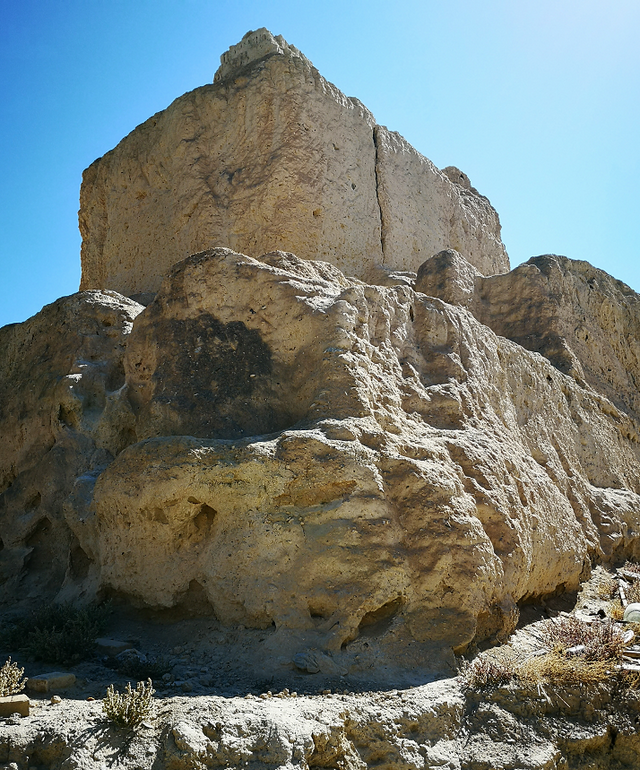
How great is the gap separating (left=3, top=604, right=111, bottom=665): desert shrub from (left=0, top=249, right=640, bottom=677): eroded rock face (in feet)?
0.97

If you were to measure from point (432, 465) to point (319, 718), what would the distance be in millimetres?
2382

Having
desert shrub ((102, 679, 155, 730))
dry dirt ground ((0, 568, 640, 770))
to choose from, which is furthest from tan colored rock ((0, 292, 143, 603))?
desert shrub ((102, 679, 155, 730))

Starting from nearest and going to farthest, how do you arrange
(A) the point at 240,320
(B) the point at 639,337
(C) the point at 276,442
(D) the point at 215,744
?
(D) the point at 215,744, (C) the point at 276,442, (A) the point at 240,320, (B) the point at 639,337

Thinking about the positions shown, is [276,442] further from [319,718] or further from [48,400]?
[48,400]

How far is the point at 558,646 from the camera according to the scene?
5461 mm

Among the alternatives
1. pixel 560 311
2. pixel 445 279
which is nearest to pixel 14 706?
pixel 445 279

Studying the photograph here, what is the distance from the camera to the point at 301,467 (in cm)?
520

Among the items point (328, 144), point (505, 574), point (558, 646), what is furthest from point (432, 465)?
point (328, 144)

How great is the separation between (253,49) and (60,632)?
923 centimetres

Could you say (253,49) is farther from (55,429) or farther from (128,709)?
(128,709)

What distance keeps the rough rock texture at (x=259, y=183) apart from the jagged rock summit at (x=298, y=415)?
0.13 ft

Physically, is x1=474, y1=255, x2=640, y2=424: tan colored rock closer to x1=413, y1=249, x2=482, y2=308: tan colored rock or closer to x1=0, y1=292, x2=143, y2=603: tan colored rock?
x1=413, y1=249, x2=482, y2=308: tan colored rock

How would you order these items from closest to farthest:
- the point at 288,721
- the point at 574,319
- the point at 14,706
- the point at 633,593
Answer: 1. the point at 14,706
2. the point at 288,721
3. the point at 633,593
4. the point at 574,319

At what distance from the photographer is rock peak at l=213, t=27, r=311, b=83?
10.8 metres
